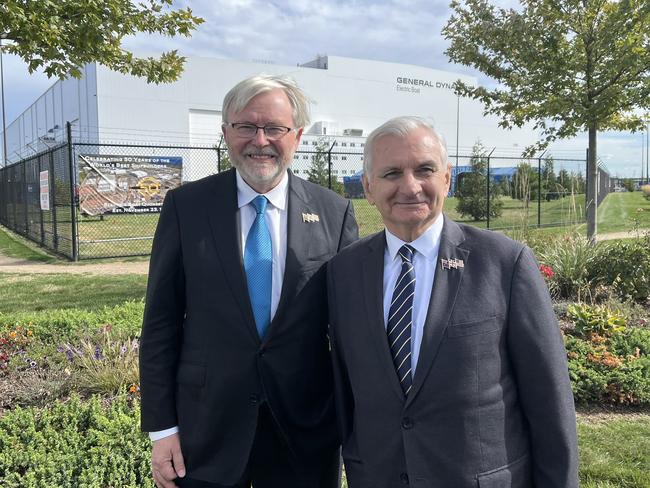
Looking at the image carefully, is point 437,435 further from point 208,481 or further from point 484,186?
point 484,186

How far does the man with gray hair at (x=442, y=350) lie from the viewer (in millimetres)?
1679

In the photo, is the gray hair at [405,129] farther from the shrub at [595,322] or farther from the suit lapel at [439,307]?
the shrub at [595,322]

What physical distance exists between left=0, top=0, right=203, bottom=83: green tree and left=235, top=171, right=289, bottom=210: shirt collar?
4.23 m

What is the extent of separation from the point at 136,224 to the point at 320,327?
22016 millimetres

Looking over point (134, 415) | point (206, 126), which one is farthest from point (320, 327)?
point (206, 126)

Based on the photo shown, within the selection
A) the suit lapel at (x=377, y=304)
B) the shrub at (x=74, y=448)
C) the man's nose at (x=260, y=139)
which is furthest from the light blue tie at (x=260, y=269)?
the shrub at (x=74, y=448)

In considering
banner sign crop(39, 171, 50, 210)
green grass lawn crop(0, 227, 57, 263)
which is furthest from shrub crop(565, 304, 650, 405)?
banner sign crop(39, 171, 50, 210)

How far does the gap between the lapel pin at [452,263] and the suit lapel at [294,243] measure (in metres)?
0.57

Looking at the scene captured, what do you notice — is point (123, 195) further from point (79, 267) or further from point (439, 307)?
point (439, 307)

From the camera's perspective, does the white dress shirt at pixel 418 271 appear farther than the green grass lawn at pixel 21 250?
No

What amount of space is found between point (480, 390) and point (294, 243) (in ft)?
2.83

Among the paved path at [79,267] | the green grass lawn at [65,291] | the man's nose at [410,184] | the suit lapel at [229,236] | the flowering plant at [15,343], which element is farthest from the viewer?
the paved path at [79,267]

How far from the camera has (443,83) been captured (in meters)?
74.4

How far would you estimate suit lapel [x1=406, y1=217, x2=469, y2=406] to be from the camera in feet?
5.52
